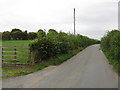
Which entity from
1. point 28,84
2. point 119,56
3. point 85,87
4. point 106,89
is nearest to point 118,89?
point 106,89

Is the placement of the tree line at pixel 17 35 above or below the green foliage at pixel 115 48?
above

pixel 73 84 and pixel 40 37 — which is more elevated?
pixel 40 37

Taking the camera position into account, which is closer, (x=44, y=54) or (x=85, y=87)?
(x=85, y=87)

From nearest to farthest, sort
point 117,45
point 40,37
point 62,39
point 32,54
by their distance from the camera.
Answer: point 117,45, point 32,54, point 40,37, point 62,39

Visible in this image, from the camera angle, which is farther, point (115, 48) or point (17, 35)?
point (17, 35)

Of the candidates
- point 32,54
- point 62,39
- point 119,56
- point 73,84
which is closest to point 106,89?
point 73,84

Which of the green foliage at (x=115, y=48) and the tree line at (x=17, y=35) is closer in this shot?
the green foliage at (x=115, y=48)

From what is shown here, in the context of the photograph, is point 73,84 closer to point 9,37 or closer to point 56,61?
point 56,61

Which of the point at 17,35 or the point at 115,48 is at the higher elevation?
the point at 17,35

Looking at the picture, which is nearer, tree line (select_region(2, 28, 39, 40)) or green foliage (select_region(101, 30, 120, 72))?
green foliage (select_region(101, 30, 120, 72))

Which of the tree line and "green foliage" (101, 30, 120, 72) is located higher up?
the tree line

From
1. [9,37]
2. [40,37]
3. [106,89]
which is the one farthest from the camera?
[9,37]

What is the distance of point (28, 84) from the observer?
6.93 m

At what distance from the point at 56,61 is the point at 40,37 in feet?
7.90
